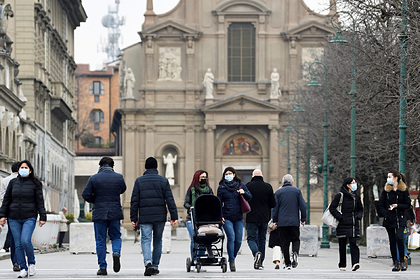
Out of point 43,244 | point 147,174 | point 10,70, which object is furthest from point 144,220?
point 10,70

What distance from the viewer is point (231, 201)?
22.5 m

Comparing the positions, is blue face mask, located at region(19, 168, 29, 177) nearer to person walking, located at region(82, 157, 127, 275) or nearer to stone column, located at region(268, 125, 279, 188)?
person walking, located at region(82, 157, 127, 275)

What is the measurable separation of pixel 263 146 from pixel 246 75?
5.47 meters

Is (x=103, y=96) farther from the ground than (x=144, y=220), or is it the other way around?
(x=103, y=96)

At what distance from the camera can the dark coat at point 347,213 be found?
22.5 metres

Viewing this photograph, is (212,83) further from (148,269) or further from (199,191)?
(148,269)

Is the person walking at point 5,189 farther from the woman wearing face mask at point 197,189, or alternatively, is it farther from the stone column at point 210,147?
the stone column at point 210,147

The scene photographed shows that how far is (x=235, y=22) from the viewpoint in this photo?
87.8m

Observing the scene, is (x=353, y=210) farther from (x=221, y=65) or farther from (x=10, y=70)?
(x=221, y=65)

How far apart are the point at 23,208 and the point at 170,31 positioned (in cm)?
6804

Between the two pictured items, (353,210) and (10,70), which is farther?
(10,70)

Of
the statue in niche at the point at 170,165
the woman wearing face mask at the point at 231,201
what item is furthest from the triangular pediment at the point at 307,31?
the woman wearing face mask at the point at 231,201

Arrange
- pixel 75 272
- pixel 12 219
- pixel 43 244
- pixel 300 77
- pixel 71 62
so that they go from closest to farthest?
1. pixel 12 219
2. pixel 75 272
3. pixel 43 244
4. pixel 300 77
5. pixel 71 62

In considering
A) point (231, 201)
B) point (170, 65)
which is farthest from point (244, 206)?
point (170, 65)
